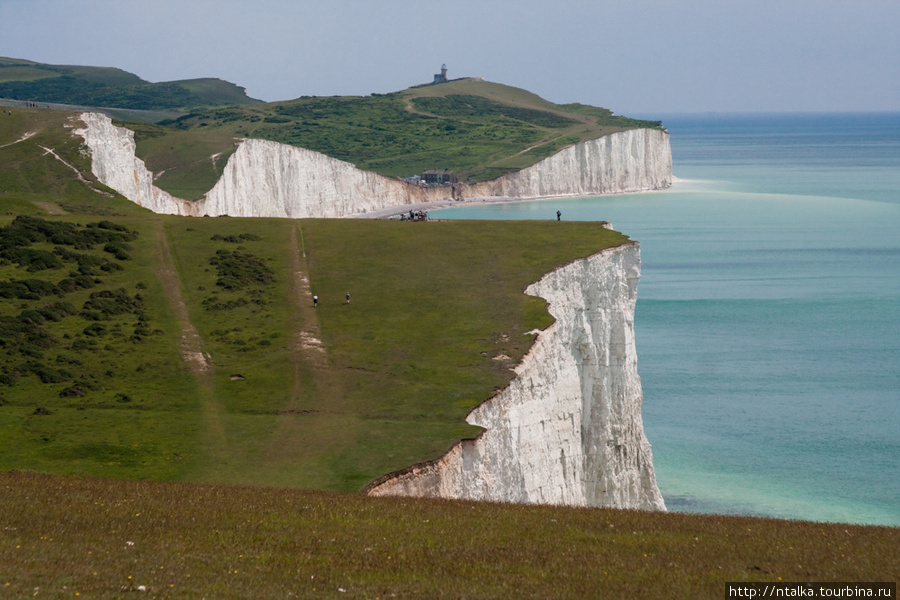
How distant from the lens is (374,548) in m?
19.8

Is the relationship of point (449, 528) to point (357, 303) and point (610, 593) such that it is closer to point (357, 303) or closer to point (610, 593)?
point (610, 593)

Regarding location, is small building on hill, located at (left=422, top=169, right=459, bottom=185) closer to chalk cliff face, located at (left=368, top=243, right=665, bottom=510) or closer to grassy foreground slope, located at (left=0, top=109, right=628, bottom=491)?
grassy foreground slope, located at (left=0, top=109, right=628, bottom=491)

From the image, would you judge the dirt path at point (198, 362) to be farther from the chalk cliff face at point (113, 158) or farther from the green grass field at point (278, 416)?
the chalk cliff face at point (113, 158)

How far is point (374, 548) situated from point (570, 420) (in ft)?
83.6

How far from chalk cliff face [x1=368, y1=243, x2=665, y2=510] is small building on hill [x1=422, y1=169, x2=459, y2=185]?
460ft

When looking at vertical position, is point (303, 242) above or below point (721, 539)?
above

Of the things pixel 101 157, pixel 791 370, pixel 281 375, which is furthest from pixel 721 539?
pixel 101 157

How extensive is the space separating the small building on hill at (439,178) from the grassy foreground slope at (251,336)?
122826 millimetres

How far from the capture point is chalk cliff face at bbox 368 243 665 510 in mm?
34938

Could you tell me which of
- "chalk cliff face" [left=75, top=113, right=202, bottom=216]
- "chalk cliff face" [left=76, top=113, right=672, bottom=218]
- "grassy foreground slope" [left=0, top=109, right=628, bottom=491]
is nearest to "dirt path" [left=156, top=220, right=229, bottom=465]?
"grassy foreground slope" [left=0, top=109, right=628, bottom=491]

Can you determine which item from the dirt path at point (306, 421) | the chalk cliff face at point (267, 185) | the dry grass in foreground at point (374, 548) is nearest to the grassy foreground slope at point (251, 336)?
the dirt path at point (306, 421)

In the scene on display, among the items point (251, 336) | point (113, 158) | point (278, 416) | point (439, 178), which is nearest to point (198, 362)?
point (251, 336)

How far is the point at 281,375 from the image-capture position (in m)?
41.5

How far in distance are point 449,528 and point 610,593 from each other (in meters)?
4.94
